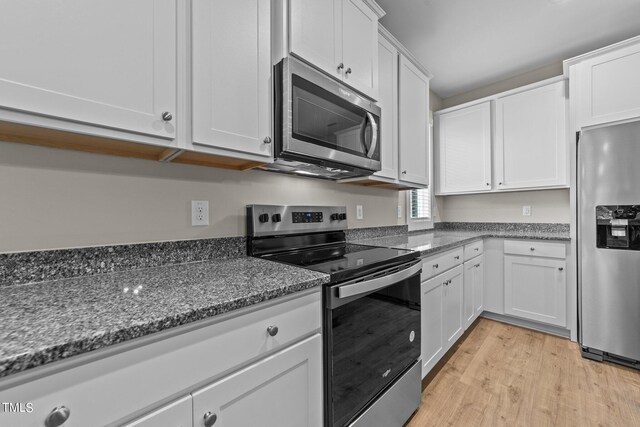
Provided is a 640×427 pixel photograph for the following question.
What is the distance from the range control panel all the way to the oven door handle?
615 millimetres

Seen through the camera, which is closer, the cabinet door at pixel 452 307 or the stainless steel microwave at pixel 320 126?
the stainless steel microwave at pixel 320 126

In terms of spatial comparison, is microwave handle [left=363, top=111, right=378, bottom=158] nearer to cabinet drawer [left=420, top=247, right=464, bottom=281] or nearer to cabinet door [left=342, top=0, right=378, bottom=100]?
cabinet door [left=342, top=0, right=378, bottom=100]

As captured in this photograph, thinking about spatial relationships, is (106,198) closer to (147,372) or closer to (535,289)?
(147,372)

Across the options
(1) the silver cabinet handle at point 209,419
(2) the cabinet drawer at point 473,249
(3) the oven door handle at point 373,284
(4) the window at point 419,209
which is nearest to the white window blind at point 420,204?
(4) the window at point 419,209

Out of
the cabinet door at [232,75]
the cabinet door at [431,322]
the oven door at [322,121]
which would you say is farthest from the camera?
the cabinet door at [431,322]

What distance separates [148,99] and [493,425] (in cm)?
222

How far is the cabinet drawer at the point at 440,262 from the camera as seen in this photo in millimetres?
1703

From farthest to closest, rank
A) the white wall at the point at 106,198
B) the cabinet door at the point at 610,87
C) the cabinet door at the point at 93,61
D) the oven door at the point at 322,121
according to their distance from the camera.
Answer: the cabinet door at the point at 610,87 < the oven door at the point at 322,121 < the white wall at the point at 106,198 < the cabinet door at the point at 93,61

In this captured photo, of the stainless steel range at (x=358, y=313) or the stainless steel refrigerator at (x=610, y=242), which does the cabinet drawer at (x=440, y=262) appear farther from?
the stainless steel refrigerator at (x=610, y=242)

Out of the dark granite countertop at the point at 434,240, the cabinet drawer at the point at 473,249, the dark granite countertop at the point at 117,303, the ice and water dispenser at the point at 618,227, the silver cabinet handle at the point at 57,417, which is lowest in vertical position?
the silver cabinet handle at the point at 57,417

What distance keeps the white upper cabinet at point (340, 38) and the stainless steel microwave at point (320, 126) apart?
2.8 inches

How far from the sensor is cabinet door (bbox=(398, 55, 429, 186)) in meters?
2.20

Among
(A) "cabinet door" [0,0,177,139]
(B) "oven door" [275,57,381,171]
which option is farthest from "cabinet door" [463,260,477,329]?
(A) "cabinet door" [0,0,177,139]

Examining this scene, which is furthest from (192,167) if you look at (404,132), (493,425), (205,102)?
(493,425)
